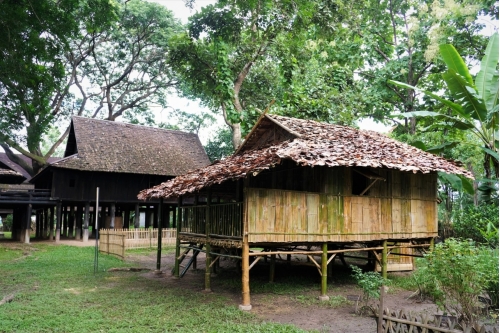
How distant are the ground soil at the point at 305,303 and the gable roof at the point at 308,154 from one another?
3.00 m

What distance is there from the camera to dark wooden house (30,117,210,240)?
966 inches

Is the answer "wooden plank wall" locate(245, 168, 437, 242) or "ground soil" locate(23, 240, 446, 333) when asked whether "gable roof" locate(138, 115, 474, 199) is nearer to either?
"wooden plank wall" locate(245, 168, 437, 242)

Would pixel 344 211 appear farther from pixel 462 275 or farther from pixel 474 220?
pixel 474 220

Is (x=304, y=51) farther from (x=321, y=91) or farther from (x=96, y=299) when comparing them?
(x=96, y=299)

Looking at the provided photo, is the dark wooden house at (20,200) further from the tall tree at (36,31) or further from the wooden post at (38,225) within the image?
the tall tree at (36,31)

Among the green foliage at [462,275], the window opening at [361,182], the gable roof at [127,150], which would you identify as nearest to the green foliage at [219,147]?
the gable roof at [127,150]

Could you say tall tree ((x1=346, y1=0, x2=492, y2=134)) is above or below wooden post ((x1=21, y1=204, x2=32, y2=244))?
above

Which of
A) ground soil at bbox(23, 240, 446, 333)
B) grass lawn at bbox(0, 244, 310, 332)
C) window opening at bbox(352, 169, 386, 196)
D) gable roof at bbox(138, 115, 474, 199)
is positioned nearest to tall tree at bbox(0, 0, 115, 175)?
gable roof at bbox(138, 115, 474, 199)

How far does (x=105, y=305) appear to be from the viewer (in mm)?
10141

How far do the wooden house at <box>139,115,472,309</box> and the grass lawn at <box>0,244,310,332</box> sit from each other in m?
1.12

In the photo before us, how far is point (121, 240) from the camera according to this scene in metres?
18.4

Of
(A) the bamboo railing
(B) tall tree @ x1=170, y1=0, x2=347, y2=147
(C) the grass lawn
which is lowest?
(C) the grass lawn

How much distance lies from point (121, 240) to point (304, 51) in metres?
12.5

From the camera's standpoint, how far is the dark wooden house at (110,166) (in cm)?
2453
